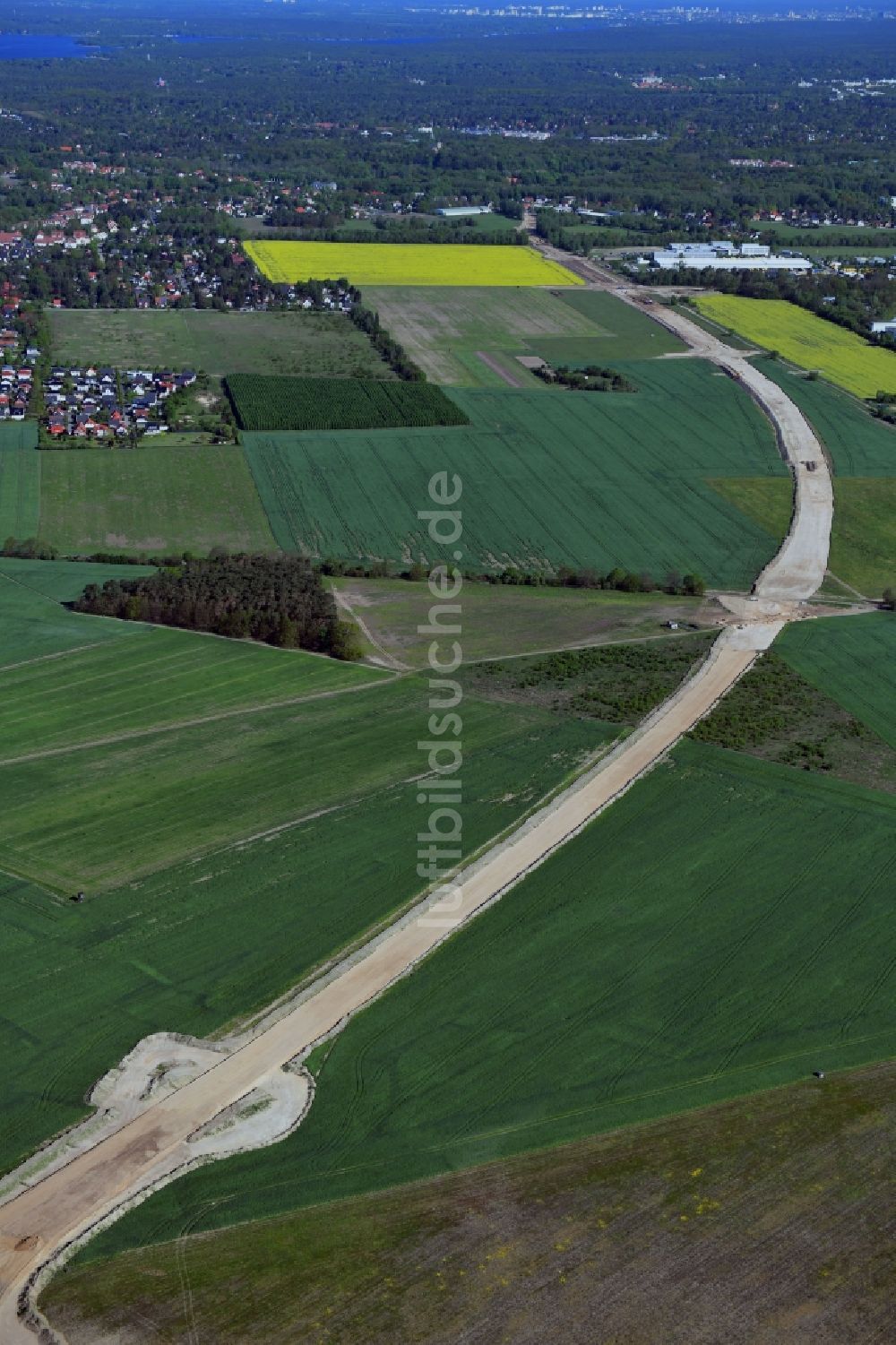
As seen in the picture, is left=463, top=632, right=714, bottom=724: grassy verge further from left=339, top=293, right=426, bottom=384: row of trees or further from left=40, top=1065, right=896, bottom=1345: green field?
left=339, top=293, right=426, bottom=384: row of trees

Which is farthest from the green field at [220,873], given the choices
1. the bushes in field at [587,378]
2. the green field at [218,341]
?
the green field at [218,341]

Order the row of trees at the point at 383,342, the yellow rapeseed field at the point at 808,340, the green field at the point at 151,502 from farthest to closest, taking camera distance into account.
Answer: the yellow rapeseed field at the point at 808,340 → the row of trees at the point at 383,342 → the green field at the point at 151,502

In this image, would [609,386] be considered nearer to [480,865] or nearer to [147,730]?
[147,730]

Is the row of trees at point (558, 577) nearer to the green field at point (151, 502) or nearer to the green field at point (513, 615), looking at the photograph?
the green field at point (513, 615)

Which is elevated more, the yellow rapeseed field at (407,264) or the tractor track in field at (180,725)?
the yellow rapeseed field at (407,264)

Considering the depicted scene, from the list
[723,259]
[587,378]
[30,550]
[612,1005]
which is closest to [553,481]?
[587,378]

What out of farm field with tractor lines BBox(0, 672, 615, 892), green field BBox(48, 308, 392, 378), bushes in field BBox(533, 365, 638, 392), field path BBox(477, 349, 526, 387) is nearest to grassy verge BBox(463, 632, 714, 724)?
farm field with tractor lines BBox(0, 672, 615, 892)

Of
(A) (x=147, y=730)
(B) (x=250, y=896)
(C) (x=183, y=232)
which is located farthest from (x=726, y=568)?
(C) (x=183, y=232)
